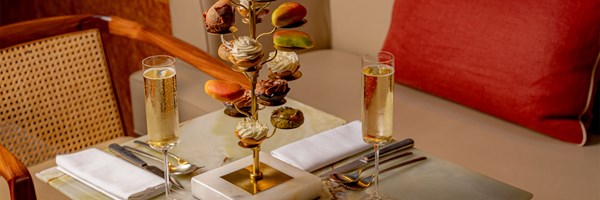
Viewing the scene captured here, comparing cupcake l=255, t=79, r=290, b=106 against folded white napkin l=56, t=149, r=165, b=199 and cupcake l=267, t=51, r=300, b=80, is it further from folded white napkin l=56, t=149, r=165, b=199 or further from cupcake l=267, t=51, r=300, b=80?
folded white napkin l=56, t=149, r=165, b=199

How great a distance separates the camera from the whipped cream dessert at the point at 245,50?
4.05ft

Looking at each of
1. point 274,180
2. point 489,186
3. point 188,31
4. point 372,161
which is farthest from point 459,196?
point 188,31

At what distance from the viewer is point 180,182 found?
4.83ft

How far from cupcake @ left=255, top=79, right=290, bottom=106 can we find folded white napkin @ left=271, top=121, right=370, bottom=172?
23 cm

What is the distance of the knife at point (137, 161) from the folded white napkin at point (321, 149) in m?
0.20

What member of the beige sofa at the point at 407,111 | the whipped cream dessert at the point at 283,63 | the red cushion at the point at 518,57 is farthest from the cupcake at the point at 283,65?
the red cushion at the point at 518,57

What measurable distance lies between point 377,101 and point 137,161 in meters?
0.49

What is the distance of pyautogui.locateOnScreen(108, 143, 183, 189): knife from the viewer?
1.47 m

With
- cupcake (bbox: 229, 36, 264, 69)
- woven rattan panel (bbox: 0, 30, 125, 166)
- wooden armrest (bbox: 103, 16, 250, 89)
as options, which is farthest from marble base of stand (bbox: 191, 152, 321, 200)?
woven rattan panel (bbox: 0, 30, 125, 166)

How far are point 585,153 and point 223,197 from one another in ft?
3.16

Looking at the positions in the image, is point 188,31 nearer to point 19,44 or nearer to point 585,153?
point 19,44

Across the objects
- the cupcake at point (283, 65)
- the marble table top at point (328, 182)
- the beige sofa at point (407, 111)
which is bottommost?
the beige sofa at point (407, 111)

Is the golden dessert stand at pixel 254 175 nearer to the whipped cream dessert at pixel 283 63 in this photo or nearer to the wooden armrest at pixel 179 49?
the whipped cream dessert at pixel 283 63

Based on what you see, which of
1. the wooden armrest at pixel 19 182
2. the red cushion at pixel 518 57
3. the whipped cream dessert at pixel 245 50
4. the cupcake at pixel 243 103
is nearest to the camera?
the whipped cream dessert at pixel 245 50
